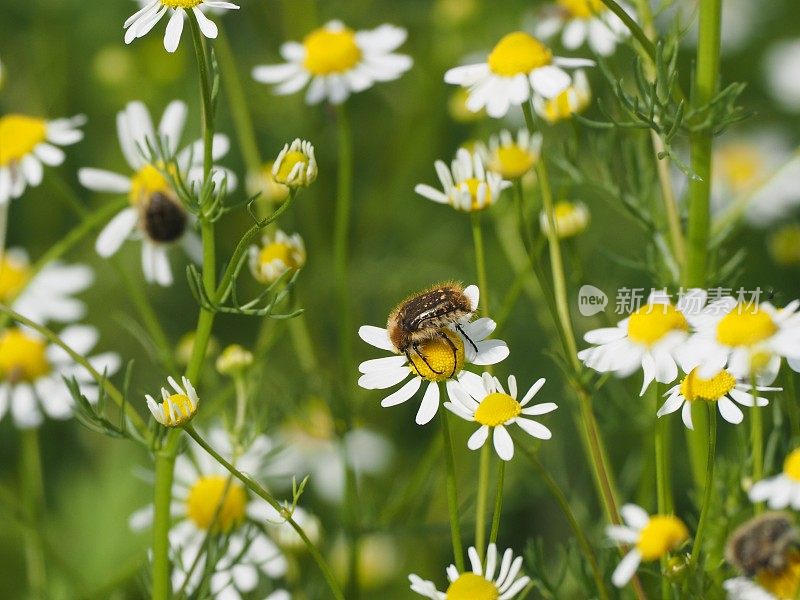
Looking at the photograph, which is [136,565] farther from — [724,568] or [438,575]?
[724,568]

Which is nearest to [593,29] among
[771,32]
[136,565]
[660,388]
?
[660,388]

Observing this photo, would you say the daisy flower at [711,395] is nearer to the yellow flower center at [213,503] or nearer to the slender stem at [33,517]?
the yellow flower center at [213,503]

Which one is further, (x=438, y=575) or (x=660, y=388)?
(x=438, y=575)

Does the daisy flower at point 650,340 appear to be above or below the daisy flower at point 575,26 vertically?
below

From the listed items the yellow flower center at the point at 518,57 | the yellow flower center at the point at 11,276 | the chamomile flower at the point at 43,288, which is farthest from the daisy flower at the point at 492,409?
the yellow flower center at the point at 11,276

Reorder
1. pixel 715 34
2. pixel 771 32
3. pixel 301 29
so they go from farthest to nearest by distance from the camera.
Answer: pixel 771 32, pixel 301 29, pixel 715 34

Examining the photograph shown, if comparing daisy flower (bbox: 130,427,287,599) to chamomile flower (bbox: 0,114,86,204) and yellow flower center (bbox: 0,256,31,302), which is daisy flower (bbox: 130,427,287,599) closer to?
chamomile flower (bbox: 0,114,86,204)

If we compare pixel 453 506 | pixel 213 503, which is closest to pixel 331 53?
pixel 213 503
